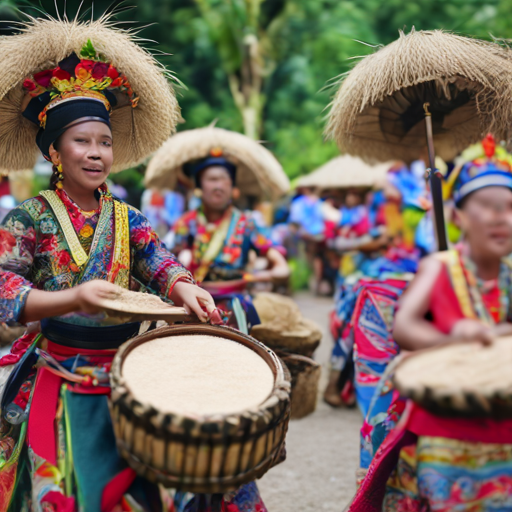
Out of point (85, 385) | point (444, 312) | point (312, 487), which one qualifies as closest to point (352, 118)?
point (444, 312)

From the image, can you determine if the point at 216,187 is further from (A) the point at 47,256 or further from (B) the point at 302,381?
(A) the point at 47,256

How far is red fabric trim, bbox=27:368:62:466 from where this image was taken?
2168 millimetres

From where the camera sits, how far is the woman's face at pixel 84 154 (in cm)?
245

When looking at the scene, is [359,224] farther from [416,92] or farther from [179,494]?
[179,494]

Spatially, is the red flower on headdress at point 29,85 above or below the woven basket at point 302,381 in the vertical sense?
above

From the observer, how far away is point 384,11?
20422 millimetres

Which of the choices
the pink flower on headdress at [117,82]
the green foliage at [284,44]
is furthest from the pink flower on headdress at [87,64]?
the green foliage at [284,44]

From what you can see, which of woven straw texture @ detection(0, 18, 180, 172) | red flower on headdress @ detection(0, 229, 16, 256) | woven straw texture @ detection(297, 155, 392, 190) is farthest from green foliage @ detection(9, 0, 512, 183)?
red flower on headdress @ detection(0, 229, 16, 256)

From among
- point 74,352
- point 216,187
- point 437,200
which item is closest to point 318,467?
point 216,187

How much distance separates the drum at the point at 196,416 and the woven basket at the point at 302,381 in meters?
2.67

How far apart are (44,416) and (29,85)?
138 cm

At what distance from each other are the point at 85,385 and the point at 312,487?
224 cm

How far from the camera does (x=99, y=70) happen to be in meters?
2.56

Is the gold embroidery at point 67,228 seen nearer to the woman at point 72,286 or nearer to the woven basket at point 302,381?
the woman at point 72,286
